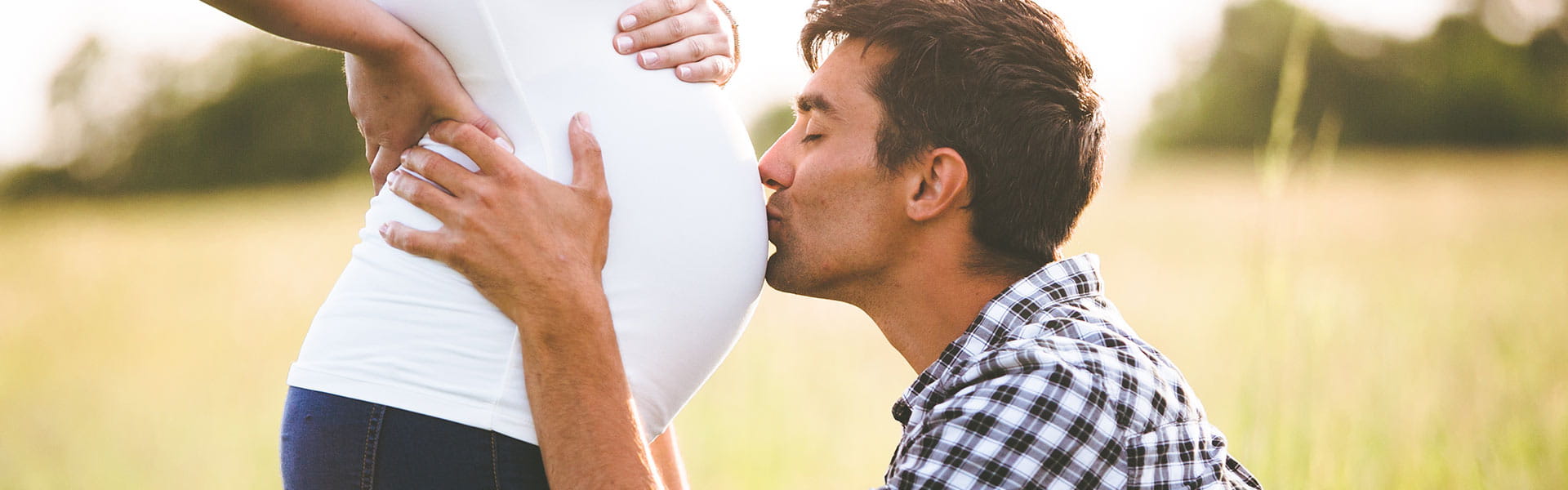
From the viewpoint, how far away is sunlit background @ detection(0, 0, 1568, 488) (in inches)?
149

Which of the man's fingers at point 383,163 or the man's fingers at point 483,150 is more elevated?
the man's fingers at point 483,150

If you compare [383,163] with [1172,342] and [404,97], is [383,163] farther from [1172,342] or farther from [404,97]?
[1172,342]

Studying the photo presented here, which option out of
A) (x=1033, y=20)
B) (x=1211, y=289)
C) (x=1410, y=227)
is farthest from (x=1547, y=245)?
(x=1033, y=20)

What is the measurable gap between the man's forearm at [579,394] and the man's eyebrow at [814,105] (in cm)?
74

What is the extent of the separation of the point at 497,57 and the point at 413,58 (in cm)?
13

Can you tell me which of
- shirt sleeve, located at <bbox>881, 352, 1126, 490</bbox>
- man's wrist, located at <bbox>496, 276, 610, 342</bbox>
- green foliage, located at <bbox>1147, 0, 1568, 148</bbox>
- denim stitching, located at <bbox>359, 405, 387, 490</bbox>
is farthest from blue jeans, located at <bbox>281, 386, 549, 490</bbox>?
green foliage, located at <bbox>1147, 0, 1568, 148</bbox>

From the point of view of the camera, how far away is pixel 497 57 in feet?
5.24

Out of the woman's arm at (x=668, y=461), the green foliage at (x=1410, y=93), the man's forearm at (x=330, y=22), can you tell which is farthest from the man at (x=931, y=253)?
the green foliage at (x=1410, y=93)

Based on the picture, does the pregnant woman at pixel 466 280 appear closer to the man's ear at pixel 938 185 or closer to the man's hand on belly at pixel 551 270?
the man's hand on belly at pixel 551 270

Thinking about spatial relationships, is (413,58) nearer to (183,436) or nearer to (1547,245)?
(183,436)

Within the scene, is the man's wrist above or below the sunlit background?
above

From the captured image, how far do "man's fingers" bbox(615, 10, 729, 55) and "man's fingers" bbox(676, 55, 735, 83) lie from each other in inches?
1.9

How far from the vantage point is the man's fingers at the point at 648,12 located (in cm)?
A: 175

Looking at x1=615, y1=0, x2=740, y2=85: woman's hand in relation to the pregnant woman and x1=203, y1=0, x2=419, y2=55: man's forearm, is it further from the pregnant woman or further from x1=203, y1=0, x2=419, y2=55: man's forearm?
x1=203, y1=0, x2=419, y2=55: man's forearm
